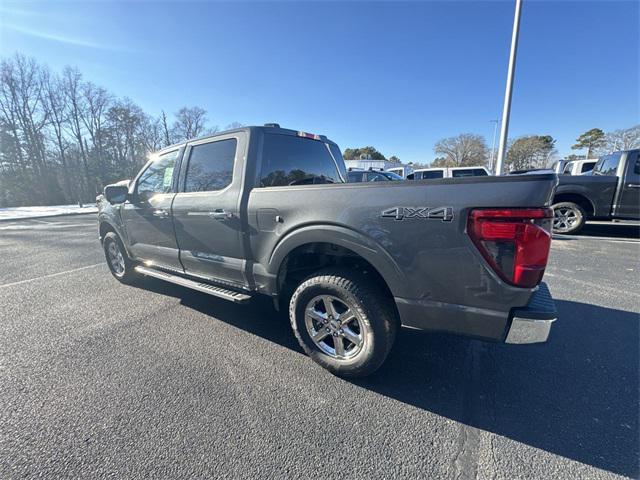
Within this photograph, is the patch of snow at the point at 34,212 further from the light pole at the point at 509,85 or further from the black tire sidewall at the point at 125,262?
the light pole at the point at 509,85

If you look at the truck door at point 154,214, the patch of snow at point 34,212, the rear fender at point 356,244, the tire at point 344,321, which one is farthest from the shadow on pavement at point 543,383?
the patch of snow at point 34,212

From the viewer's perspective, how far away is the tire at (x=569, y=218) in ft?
24.2

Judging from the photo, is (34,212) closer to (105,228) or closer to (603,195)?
(105,228)

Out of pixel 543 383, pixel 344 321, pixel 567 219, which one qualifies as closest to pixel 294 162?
pixel 344 321

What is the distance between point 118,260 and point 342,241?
433 cm

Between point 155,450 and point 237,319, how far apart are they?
172cm

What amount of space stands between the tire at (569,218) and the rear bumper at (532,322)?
7605 mm

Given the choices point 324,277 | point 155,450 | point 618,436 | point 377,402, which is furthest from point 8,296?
point 618,436

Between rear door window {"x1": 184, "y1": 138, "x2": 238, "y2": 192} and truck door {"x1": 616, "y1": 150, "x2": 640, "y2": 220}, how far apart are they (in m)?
9.03

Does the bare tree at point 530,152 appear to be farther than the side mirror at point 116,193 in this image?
Yes

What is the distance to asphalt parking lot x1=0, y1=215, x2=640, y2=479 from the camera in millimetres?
1641

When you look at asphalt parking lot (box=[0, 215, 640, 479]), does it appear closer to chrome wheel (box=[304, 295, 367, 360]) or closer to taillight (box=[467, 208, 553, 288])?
chrome wheel (box=[304, 295, 367, 360])

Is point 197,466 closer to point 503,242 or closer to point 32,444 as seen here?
point 32,444

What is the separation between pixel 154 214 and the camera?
3596 mm
